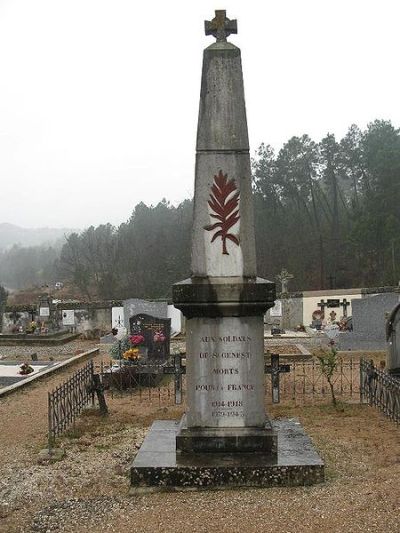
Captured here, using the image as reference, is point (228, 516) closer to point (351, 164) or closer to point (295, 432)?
point (295, 432)

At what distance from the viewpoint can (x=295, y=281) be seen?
1720 inches

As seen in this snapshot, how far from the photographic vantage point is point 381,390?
10.2 metres

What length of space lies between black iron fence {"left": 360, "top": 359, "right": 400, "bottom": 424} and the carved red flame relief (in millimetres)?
4356

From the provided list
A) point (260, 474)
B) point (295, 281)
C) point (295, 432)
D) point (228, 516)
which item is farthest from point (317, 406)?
point (295, 281)

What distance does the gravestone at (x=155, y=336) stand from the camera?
17.0 m

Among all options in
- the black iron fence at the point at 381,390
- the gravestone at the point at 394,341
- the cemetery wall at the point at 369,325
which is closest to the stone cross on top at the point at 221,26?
the black iron fence at the point at 381,390

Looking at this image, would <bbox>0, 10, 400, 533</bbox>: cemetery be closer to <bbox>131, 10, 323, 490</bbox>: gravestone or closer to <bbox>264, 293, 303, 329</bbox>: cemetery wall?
<bbox>131, 10, 323, 490</bbox>: gravestone

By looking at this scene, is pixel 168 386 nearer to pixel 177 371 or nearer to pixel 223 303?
pixel 177 371

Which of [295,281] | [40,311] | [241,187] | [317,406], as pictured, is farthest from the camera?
[295,281]

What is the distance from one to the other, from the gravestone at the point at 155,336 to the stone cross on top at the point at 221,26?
11.3 metres

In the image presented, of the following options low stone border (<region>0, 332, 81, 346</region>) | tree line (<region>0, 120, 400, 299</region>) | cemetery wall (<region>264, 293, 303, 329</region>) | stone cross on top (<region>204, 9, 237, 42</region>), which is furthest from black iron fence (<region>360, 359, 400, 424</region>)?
tree line (<region>0, 120, 400, 299</region>)

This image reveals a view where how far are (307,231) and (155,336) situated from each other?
3199cm

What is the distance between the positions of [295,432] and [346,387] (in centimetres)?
613

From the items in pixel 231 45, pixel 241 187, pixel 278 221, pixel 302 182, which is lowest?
pixel 241 187
